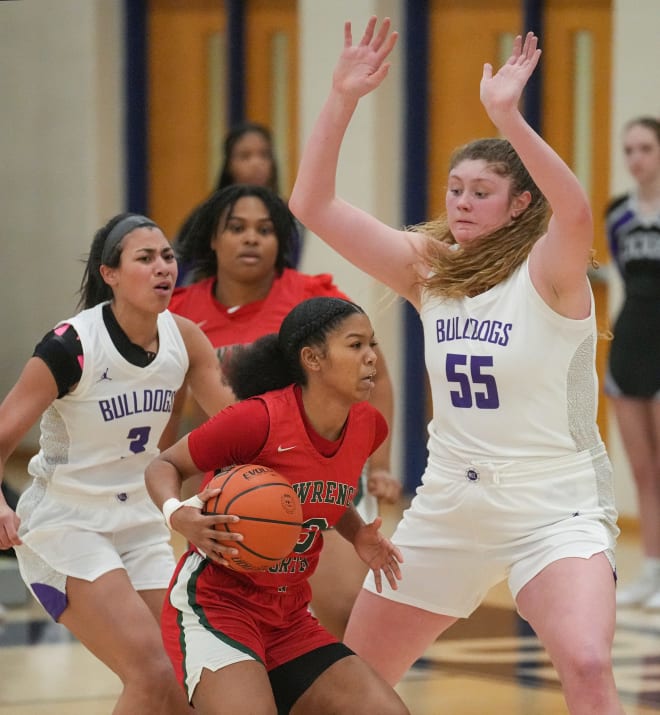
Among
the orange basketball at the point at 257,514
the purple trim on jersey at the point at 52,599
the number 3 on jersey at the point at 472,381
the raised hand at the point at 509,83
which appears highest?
the raised hand at the point at 509,83

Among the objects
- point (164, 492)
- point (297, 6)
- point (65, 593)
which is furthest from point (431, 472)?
point (297, 6)

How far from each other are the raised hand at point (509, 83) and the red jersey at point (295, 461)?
0.92m

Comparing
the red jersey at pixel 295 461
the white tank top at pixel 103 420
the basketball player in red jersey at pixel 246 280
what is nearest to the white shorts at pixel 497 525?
the red jersey at pixel 295 461

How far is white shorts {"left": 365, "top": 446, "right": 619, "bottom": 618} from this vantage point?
405 centimetres

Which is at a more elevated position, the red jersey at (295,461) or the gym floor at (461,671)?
the red jersey at (295,461)

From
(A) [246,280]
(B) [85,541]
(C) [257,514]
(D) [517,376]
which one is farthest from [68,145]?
(C) [257,514]

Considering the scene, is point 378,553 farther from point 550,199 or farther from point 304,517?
point 550,199

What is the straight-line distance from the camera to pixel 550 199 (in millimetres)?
3934

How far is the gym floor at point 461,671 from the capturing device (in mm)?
5766

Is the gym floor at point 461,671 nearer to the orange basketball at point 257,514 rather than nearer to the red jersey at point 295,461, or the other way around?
the red jersey at point 295,461

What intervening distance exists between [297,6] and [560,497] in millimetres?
7910

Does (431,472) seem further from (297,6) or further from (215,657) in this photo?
(297,6)

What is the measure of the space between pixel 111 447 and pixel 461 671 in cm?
225

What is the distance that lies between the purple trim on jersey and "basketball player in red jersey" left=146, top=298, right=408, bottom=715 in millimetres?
543
